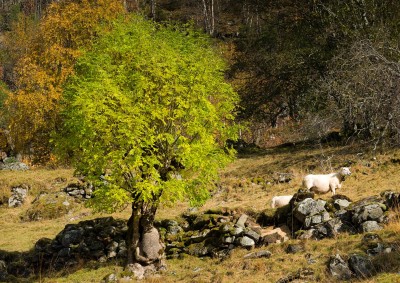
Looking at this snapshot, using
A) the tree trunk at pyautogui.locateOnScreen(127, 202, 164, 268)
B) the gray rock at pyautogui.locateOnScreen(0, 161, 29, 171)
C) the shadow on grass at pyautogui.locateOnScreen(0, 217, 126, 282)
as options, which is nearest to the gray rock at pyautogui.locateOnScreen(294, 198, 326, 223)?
the tree trunk at pyautogui.locateOnScreen(127, 202, 164, 268)

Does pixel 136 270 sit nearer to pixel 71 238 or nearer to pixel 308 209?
pixel 71 238

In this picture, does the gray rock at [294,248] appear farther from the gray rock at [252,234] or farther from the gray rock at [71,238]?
the gray rock at [71,238]

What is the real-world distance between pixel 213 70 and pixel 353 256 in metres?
9.02

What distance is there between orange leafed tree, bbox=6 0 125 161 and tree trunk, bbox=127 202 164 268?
17.3 metres

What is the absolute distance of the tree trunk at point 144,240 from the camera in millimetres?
16578

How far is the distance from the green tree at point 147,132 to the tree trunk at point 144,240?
0.12 ft

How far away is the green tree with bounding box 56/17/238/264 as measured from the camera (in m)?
15.0

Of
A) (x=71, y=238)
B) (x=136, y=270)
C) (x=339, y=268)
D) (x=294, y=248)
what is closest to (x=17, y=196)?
(x=71, y=238)

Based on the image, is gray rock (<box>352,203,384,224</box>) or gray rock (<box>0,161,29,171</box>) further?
gray rock (<box>0,161,29,171</box>)

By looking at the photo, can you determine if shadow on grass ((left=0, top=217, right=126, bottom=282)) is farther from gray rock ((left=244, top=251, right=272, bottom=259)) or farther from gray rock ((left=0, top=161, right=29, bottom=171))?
gray rock ((left=0, top=161, right=29, bottom=171))

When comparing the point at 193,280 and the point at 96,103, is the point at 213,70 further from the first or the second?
the point at 193,280

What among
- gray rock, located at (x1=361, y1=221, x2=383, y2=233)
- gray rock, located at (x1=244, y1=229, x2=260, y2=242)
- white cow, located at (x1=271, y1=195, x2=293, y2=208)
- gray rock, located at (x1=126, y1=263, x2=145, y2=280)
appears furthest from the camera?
white cow, located at (x1=271, y1=195, x2=293, y2=208)

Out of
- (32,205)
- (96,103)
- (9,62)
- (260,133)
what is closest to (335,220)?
(96,103)

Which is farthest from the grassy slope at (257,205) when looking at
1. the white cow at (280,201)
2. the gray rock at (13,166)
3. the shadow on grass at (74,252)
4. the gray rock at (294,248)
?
the gray rock at (13,166)
